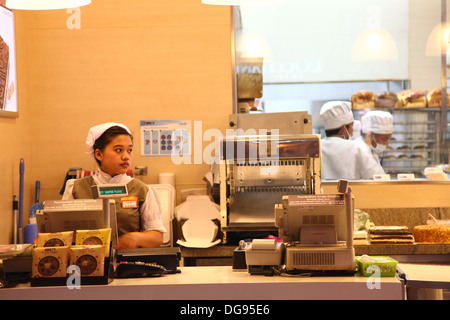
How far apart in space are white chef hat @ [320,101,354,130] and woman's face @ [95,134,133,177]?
2098 millimetres

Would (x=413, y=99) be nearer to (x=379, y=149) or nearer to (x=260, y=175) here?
(x=379, y=149)

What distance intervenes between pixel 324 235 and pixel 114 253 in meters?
0.91

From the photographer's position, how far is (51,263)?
7.16ft

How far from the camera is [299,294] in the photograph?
6.95ft

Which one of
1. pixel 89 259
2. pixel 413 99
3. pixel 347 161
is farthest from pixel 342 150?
pixel 89 259

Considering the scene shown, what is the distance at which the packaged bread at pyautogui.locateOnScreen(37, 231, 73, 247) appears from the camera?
7.35 feet

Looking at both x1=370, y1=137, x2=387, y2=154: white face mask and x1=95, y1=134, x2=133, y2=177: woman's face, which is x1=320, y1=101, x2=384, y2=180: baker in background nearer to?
x1=370, y1=137, x2=387, y2=154: white face mask

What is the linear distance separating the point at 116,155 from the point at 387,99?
2595mm

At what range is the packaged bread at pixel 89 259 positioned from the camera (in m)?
2.18

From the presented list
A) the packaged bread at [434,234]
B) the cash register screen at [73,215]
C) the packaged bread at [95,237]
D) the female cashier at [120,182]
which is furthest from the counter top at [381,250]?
the packaged bread at [95,237]

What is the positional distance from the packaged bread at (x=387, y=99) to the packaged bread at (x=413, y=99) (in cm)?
5

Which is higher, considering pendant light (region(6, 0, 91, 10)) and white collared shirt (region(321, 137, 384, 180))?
pendant light (region(6, 0, 91, 10))

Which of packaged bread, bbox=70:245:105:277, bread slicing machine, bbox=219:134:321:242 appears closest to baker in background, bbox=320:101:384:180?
bread slicing machine, bbox=219:134:321:242
